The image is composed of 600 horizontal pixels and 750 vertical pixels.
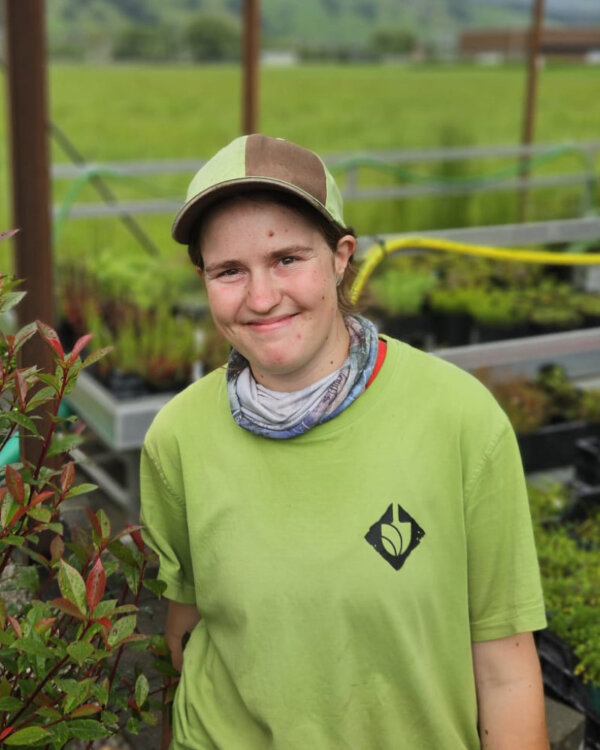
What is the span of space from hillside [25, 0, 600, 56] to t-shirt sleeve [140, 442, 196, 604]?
26.4m

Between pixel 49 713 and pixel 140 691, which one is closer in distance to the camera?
pixel 49 713

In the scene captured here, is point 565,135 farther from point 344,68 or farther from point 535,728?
point 535,728

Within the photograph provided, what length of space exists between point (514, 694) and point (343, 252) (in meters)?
0.71

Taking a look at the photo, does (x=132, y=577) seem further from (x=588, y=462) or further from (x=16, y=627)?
(x=588, y=462)

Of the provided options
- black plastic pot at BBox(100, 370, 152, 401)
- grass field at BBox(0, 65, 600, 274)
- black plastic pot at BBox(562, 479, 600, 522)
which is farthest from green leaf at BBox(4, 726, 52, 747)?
grass field at BBox(0, 65, 600, 274)

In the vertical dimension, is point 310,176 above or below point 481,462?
above

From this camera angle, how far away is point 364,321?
5.19 feet

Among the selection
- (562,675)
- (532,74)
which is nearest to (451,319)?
(562,675)

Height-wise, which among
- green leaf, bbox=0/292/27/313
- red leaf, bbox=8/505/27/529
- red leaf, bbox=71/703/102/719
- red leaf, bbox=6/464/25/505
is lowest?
red leaf, bbox=71/703/102/719

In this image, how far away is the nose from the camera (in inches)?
55.2

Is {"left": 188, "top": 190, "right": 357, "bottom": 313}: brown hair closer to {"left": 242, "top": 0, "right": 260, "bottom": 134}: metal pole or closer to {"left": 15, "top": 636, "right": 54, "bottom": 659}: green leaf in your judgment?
{"left": 15, "top": 636, "right": 54, "bottom": 659}: green leaf

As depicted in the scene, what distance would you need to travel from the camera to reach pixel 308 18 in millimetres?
31391

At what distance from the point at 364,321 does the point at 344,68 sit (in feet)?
113

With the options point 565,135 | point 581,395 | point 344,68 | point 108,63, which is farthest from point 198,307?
point 344,68
